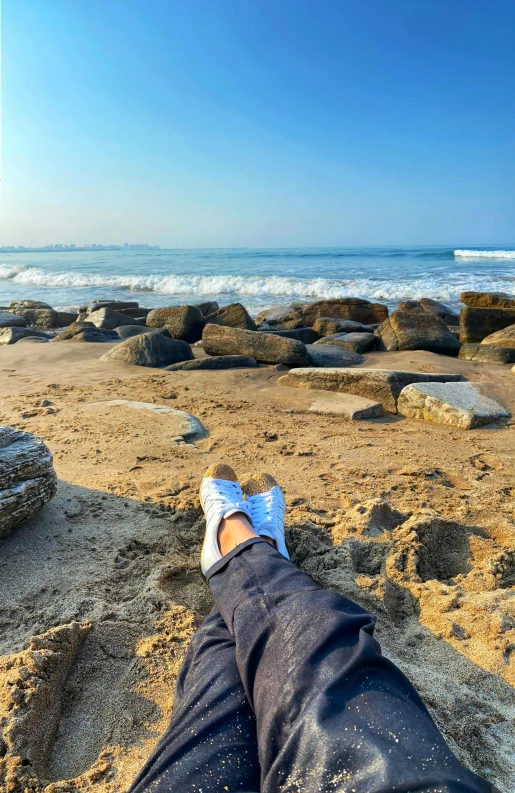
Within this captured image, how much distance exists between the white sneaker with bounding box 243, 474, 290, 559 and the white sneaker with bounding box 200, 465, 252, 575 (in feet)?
0.15

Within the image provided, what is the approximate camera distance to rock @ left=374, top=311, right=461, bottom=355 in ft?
21.3

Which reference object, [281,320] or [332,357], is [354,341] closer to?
[332,357]

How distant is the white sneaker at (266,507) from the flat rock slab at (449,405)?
74.8 inches

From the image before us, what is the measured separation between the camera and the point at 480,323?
7398 mm

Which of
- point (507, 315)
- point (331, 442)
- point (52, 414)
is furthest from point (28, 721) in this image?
point (507, 315)

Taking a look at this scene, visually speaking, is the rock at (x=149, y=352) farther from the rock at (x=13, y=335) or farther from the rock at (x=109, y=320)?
the rock at (x=109, y=320)

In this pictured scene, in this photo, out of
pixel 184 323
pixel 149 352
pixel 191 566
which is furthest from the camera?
pixel 184 323

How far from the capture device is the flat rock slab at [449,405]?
372 centimetres

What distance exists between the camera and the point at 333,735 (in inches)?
40.2

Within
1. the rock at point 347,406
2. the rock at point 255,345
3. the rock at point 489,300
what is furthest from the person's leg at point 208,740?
the rock at point 489,300

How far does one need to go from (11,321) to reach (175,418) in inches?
299

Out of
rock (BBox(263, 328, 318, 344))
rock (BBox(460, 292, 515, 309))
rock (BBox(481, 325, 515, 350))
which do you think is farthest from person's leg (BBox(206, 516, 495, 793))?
rock (BBox(460, 292, 515, 309))

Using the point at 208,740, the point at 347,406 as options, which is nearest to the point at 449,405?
the point at 347,406

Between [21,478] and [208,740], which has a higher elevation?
[21,478]
